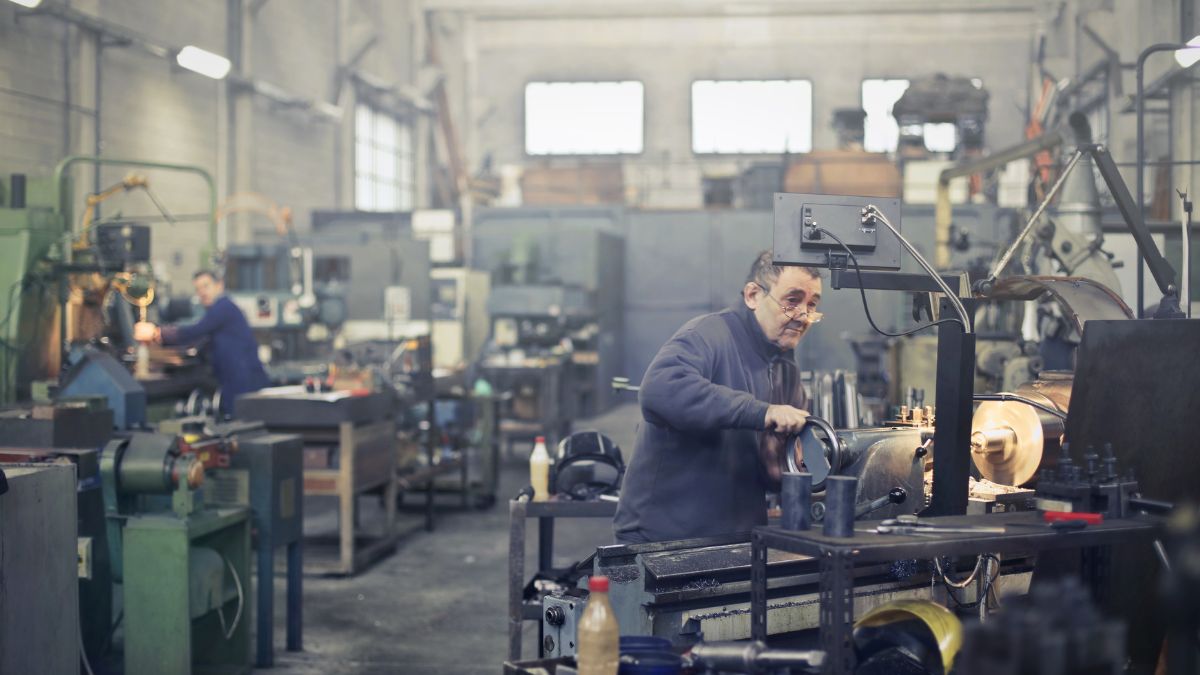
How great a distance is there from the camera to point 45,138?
782 centimetres

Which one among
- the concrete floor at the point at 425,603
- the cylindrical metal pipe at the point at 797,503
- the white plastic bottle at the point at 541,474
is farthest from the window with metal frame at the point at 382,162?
the cylindrical metal pipe at the point at 797,503

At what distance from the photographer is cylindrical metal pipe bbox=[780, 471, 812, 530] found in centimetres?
192

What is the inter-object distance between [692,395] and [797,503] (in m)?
0.55

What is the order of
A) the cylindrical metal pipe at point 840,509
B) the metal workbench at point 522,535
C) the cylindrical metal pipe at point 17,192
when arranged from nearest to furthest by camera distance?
the cylindrical metal pipe at point 840,509 < the metal workbench at point 522,535 < the cylindrical metal pipe at point 17,192

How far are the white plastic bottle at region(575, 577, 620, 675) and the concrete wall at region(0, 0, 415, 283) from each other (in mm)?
6703

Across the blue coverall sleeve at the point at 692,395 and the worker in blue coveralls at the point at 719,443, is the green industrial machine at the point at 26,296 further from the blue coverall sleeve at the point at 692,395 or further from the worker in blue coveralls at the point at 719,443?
the blue coverall sleeve at the point at 692,395

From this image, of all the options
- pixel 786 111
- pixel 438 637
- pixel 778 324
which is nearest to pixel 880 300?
pixel 786 111

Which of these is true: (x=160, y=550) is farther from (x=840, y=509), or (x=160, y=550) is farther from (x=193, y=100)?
(x=193, y=100)

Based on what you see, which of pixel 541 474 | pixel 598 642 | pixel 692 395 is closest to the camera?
pixel 598 642

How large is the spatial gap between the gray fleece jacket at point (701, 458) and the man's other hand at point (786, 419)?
26 cm

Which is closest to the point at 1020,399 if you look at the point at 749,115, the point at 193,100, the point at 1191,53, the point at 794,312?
the point at 794,312

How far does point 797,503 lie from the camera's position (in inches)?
75.8

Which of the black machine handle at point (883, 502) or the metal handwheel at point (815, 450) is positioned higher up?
the metal handwheel at point (815, 450)

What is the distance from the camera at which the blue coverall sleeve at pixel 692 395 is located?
7.73 feet
